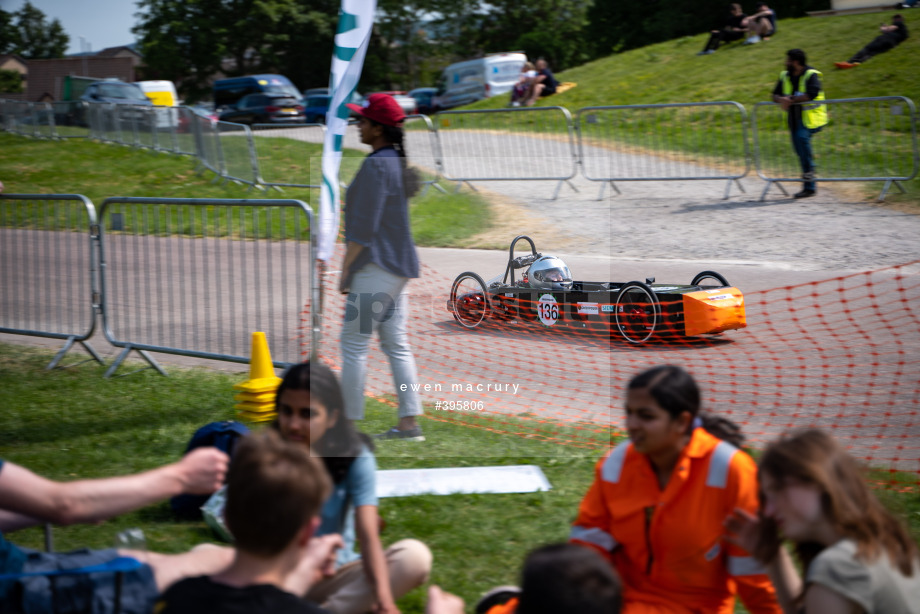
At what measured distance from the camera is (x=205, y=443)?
14.3ft

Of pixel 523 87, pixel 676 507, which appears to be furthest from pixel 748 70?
pixel 676 507

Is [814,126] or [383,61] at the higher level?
[383,61]

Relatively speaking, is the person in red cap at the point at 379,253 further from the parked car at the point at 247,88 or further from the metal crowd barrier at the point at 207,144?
the parked car at the point at 247,88

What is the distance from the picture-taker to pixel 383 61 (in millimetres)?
59781

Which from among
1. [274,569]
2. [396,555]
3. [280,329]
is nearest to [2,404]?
[280,329]

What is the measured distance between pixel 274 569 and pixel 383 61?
60.4 meters

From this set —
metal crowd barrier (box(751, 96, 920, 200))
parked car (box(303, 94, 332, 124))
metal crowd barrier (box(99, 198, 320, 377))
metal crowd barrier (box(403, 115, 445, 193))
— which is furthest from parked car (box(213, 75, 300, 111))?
metal crowd barrier (box(99, 198, 320, 377))

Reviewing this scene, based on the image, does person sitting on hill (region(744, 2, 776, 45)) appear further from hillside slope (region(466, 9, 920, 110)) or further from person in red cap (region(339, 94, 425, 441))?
person in red cap (region(339, 94, 425, 441))

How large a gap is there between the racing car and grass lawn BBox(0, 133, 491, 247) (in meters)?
4.73

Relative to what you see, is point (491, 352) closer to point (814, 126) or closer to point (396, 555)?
point (396, 555)

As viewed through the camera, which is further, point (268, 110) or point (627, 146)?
point (268, 110)

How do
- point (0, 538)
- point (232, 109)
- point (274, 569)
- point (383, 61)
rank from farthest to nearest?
point (383, 61) → point (232, 109) → point (0, 538) → point (274, 569)

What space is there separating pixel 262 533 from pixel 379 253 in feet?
10.3

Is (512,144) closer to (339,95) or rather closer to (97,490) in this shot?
(339,95)
